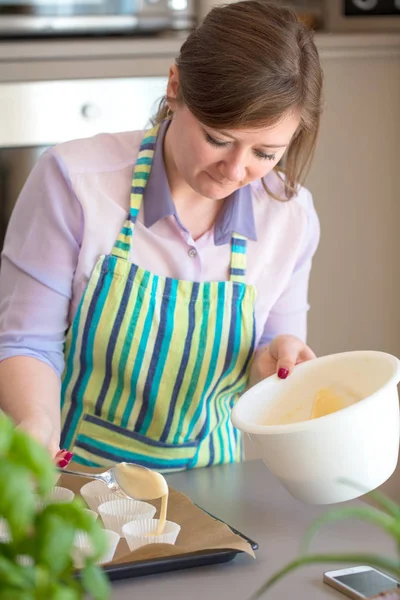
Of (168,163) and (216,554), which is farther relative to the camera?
(168,163)

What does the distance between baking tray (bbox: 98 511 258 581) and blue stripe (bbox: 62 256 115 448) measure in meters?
0.50

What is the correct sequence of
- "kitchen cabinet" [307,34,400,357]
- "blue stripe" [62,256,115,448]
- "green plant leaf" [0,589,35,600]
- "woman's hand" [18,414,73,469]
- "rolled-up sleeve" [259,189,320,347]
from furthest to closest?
1. "kitchen cabinet" [307,34,400,357]
2. "rolled-up sleeve" [259,189,320,347]
3. "blue stripe" [62,256,115,448]
4. "woman's hand" [18,414,73,469]
5. "green plant leaf" [0,589,35,600]

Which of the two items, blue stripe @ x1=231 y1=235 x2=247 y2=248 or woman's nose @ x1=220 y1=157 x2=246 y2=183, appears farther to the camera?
blue stripe @ x1=231 y1=235 x2=247 y2=248

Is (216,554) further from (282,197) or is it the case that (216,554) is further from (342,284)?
(342,284)

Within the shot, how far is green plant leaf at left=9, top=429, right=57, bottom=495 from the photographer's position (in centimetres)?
46

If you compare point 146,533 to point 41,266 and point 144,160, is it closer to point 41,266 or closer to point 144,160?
point 41,266

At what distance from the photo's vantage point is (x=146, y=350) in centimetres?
142

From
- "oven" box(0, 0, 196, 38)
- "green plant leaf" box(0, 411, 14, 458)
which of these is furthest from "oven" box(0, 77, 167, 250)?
"green plant leaf" box(0, 411, 14, 458)

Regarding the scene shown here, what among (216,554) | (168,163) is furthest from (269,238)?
(216,554)

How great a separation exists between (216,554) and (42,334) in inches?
18.6

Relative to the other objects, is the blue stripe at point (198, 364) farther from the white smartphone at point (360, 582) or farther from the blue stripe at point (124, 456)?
the white smartphone at point (360, 582)

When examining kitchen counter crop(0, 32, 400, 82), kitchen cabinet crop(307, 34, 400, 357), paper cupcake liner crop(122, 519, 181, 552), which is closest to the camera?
paper cupcake liner crop(122, 519, 181, 552)

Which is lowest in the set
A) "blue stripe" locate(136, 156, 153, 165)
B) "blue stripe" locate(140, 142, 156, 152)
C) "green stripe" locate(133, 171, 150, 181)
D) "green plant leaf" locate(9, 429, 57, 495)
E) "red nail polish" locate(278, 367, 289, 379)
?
"red nail polish" locate(278, 367, 289, 379)

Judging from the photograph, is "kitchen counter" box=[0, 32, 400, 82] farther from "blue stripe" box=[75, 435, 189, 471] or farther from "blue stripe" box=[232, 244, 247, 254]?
"blue stripe" box=[75, 435, 189, 471]
